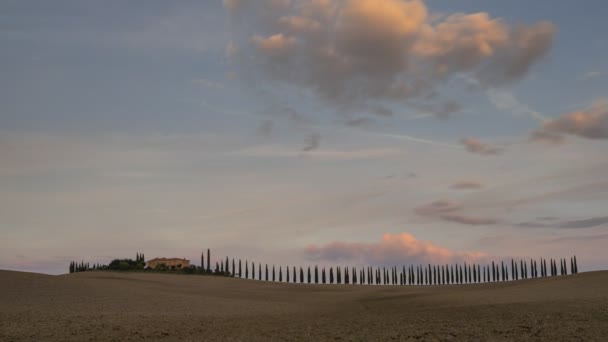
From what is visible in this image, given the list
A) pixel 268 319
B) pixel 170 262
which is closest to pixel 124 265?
pixel 170 262

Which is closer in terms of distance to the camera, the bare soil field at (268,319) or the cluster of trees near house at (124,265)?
the bare soil field at (268,319)

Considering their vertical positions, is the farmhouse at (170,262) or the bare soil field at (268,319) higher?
the farmhouse at (170,262)

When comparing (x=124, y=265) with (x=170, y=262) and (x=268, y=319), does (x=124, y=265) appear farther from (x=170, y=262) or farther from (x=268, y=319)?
(x=268, y=319)

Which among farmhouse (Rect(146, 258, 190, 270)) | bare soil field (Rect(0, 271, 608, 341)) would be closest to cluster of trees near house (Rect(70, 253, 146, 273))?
farmhouse (Rect(146, 258, 190, 270))

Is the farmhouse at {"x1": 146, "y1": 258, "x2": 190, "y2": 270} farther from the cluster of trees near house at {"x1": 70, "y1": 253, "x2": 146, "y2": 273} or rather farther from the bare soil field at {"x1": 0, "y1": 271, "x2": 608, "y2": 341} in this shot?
the bare soil field at {"x1": 0, "y1": 271, "x2": 608, "y2": 341}

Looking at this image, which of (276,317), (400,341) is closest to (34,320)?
(276,317)

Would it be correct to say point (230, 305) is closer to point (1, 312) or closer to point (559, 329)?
point (1, 312)

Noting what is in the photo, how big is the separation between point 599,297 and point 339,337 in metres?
17.0

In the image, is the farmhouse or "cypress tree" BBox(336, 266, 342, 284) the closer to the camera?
the farmhouse

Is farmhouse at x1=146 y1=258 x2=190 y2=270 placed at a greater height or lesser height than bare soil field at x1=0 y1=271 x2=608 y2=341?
greater

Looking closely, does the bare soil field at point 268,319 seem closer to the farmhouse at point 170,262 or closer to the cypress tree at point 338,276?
the farmhouse at point 170,262

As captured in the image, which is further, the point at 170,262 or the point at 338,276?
the point at 338,276

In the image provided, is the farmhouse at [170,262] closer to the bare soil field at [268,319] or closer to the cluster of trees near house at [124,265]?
the cluster of trees near house at [124,265]

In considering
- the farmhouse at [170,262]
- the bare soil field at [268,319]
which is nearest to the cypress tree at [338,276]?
the farmhouse at [170,262]
